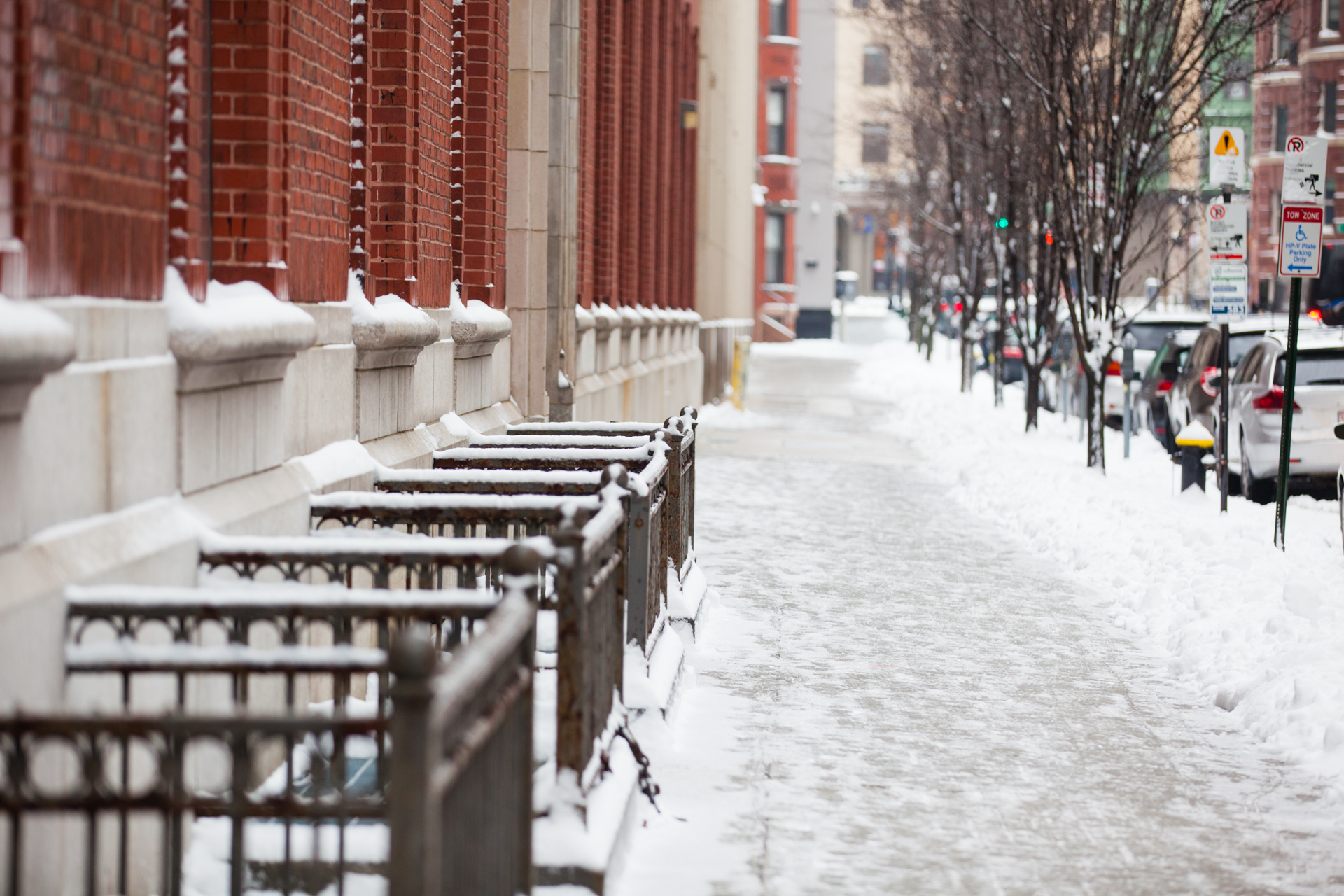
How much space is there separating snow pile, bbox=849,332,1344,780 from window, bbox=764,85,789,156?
44.3 m

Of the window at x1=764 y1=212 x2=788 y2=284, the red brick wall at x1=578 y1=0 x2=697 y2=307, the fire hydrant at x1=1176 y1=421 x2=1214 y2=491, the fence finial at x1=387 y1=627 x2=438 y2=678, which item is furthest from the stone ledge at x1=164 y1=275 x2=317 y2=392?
the window at x1=764 y1=212 x2=788 y2=284

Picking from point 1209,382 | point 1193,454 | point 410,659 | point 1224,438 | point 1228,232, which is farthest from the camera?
point 1209,382

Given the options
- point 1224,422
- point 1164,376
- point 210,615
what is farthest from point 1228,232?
point 210,615

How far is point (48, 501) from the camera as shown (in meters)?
4.48

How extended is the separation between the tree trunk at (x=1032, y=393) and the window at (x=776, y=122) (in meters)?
42.1

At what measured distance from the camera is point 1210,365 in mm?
20250

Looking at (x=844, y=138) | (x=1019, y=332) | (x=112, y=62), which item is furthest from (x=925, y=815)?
(x=844, y=138)

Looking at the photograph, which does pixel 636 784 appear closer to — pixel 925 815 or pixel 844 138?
pixel 925 815

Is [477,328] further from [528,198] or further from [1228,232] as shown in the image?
[1228,232]

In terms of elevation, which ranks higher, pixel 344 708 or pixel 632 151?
pixel 632 151

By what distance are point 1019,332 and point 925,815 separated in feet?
68.0

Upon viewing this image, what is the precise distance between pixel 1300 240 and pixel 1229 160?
2249 millimetres

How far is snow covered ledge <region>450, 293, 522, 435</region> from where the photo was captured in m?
10.5

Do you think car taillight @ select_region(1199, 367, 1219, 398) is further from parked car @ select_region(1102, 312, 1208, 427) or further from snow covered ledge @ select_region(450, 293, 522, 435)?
snow covered ledge @ select_region(450, 293, 522, 435)
